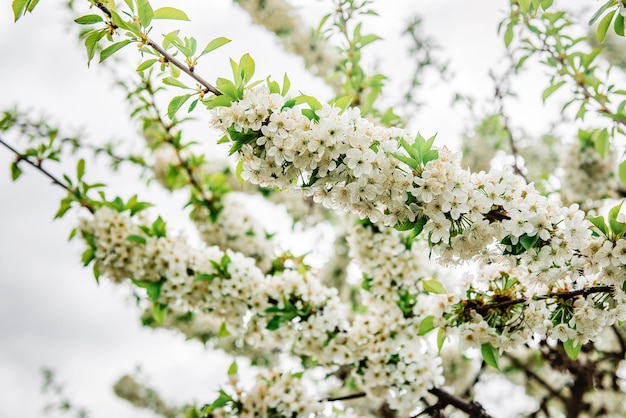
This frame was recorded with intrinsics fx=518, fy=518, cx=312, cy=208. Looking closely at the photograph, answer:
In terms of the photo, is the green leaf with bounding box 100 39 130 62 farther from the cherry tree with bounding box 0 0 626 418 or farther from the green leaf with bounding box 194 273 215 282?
the green leaf with bounding box 194 273 215 282

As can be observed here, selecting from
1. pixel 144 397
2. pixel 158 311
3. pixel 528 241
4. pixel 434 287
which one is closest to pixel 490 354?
pixel 434 287

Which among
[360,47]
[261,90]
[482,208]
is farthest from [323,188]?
[360,47]

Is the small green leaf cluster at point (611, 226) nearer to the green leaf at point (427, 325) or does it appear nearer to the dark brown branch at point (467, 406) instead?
the green leaf at point (427, 325)

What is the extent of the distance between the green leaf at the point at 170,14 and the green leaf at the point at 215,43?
12 cm

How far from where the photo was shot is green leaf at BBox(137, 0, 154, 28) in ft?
6.23

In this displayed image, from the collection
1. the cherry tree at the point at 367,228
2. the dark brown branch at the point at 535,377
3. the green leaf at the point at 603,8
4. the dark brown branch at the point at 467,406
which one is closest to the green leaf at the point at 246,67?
the cherry tree at the point at 367,228

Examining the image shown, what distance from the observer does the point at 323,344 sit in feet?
11.2

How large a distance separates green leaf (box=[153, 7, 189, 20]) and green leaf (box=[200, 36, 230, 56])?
123 millimetres

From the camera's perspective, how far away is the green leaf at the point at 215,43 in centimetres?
196

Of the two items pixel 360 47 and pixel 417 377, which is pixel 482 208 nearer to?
pixel 417 377

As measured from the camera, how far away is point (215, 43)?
197cm

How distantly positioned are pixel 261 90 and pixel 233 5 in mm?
3941

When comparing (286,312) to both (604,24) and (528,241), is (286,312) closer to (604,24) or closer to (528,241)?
(528,241)

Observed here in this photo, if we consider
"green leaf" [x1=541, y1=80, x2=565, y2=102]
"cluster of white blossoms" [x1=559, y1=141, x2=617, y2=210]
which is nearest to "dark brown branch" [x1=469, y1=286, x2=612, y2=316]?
"green leaf" [x1=541, y1=80, x2=565, y2=102]
